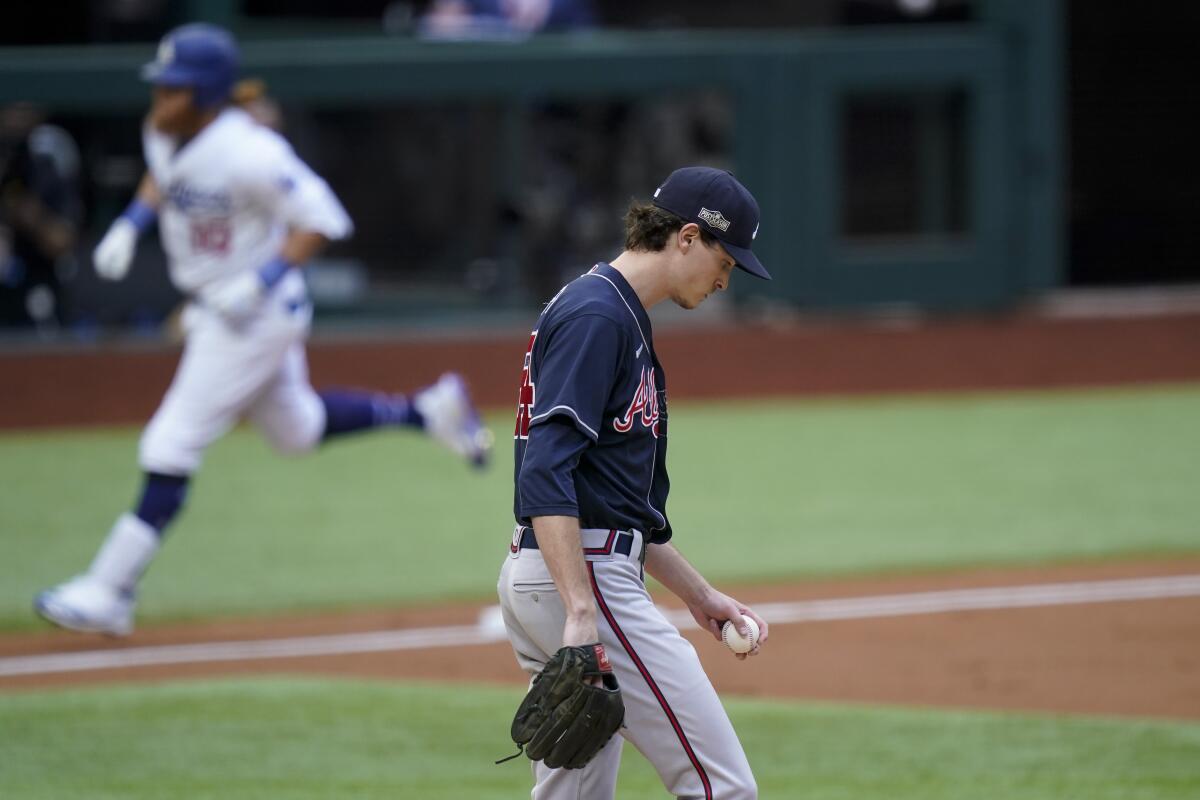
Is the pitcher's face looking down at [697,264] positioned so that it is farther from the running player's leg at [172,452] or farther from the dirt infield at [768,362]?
the dirt infield at [768,362]

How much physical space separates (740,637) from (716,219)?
0.93 meters

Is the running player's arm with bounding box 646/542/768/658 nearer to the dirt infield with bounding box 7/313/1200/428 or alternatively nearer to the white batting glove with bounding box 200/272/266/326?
the white batting glove with bounding box 200/272/266/326

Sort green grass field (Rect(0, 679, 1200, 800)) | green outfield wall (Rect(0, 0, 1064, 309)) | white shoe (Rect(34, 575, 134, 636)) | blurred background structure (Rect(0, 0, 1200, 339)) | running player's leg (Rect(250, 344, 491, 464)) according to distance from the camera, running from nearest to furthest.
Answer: green grass field (Rect(0, 679, 1200, 800))
white shoe (Rect(34, 575, 134, 636))
running player's leg (Rect(250, 344, 491, 464))
blurred background structure (Rect(0, 0, 1200, 339))
green outfield wall (Rect(0, 0, 1064, 309))

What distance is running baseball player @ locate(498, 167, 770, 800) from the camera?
3305 millimetres

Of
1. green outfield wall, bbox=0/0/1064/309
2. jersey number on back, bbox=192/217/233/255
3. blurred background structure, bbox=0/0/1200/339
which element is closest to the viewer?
jersey number on back, bbox=192/217/233/255

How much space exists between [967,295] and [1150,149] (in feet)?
8.23

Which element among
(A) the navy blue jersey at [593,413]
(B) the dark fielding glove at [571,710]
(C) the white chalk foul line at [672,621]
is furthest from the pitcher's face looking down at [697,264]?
(C) the white chalk foul line at [672,621]

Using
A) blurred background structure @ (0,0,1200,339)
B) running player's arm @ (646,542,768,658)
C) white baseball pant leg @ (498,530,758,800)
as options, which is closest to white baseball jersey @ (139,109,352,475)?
running player's arm @ (646,542,768,658)

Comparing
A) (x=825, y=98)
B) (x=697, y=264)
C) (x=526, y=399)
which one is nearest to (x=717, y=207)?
(x=697, y=264)

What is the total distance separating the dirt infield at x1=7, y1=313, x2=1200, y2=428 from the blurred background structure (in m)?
0.32

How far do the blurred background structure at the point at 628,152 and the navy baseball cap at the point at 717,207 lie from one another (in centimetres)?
889

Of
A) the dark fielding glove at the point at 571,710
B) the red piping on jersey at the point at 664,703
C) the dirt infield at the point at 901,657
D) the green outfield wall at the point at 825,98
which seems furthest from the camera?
the green outfield wall at the point at 825,98

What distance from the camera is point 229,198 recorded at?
6922 millimetres

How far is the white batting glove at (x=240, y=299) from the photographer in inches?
269
